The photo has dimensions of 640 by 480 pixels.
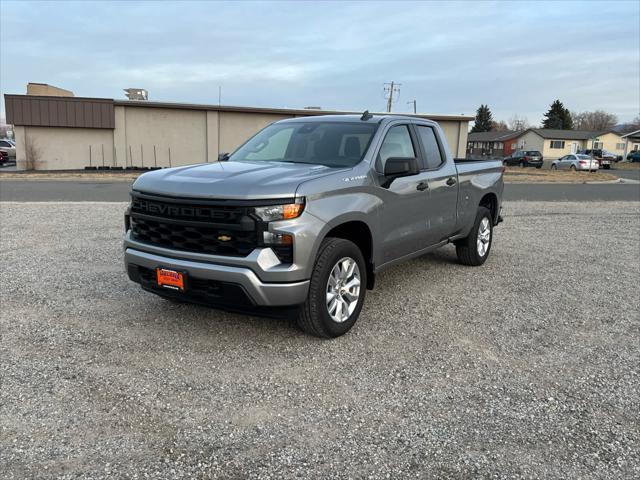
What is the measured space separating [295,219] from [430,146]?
274 cm

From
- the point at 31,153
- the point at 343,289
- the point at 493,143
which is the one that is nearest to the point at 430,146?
the point at 343,289

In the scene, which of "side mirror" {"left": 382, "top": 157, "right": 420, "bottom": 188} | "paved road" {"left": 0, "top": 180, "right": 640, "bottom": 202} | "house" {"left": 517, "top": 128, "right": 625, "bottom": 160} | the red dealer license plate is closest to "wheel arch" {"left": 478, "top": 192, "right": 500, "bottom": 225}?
"side mirror" {"left": 382, "top": 157, "right": 420, "bottom": 188}

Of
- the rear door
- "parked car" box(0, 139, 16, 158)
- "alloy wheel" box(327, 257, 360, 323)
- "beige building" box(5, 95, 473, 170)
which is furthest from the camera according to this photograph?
"parked car" box(0, 139, 16, 158)

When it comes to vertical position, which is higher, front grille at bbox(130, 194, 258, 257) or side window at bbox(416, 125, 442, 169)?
side window at bbox(416, 125, 442, 169)

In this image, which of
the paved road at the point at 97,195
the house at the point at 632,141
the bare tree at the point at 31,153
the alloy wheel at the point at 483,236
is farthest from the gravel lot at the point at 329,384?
the house at the point at 632,141

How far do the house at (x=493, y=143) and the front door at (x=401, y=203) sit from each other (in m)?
79.4

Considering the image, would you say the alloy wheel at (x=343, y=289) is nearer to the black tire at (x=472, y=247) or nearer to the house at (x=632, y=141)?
the black tire at (x=472, y=247)

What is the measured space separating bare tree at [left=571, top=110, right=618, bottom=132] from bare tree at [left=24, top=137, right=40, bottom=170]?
12191 cm

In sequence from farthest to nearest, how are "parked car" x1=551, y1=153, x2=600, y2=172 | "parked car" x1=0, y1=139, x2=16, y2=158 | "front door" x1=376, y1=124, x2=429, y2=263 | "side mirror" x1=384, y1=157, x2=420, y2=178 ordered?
"parked car" x1=551, y1=153, x2=600, y2=172 → "parked car" x1=0, y1=139, x2=16, y2=158 → "front door" x1=376, y1=124, x2=429, y2=263 → "side mirror" x1=384, y1=157, x2=420, y2=178

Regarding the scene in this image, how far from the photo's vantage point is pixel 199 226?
4074mm

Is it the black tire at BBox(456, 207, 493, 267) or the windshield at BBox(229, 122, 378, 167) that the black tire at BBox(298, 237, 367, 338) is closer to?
the windshield at BBox(229, 122, 378, 167)

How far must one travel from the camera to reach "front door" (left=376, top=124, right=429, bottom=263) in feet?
16.5

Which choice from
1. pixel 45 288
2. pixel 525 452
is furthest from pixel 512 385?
pixel 45 288

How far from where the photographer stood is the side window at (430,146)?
597 centimetres
